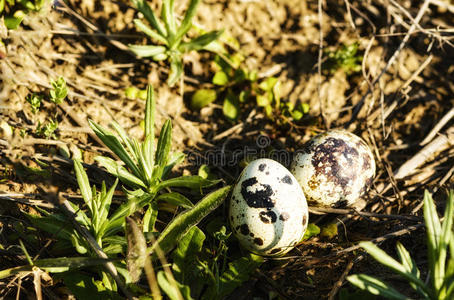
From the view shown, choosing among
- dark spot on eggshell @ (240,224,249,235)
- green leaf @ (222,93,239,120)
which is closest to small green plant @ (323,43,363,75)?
green leaf @ (222,93,239,120)

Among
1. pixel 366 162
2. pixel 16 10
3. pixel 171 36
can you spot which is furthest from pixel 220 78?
pixel 16 10

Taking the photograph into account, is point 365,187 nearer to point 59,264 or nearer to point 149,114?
point 149,114

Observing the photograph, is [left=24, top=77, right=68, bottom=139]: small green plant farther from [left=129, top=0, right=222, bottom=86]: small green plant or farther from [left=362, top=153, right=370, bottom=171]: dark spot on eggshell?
[left=362, top=153, right=370, bottom=171]: dark spot on eggshell

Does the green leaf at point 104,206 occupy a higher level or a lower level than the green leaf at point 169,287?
higher

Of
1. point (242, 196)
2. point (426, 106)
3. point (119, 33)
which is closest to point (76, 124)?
point (119, 33)

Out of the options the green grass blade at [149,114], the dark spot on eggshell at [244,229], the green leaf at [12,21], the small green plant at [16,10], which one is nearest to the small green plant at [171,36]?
the green grass blade at [149,114]

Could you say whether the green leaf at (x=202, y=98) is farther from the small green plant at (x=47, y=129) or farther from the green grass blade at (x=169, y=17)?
the small green plant at (x=47, y=129)
